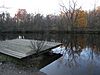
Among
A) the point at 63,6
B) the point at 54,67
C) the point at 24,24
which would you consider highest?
the point at 63,6

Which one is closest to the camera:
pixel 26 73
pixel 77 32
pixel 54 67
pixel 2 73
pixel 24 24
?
pixel 2 73

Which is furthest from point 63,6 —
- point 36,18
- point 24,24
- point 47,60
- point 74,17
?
point 47,60

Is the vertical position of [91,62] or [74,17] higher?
[74,17]

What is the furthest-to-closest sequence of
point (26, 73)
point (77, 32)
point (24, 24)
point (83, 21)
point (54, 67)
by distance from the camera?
point (83, 21) < point (24, 24) < point (77, 32) < point (54, 67) < point (26, 73)

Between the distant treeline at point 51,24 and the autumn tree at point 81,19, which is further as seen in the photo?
the autumn tree at point 81,19

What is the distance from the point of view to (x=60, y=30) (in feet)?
94.9

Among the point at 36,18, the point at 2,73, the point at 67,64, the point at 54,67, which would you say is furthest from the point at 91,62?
the point at 36,18

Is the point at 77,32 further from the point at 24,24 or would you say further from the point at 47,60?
the point at 47,60

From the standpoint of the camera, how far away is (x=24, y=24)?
32875mm

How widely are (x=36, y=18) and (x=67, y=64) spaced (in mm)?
27688

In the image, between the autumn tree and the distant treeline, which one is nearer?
the distant treeline

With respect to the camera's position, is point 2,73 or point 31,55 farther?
point 31,55

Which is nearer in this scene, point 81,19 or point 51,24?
point 81,19

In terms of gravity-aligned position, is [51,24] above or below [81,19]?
below
